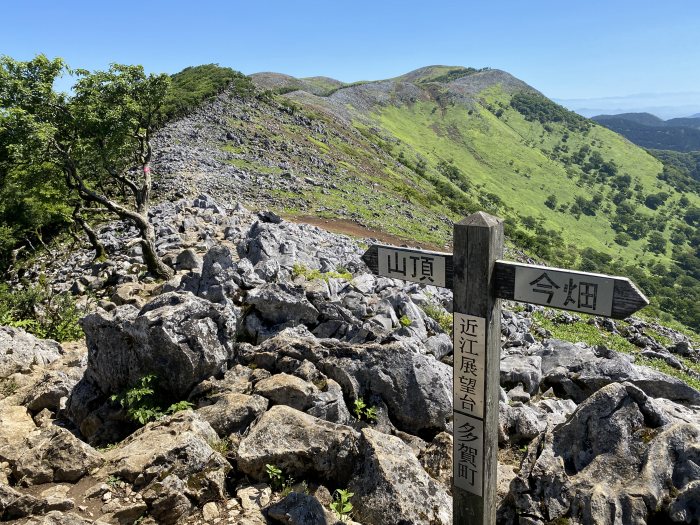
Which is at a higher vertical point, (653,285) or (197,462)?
(197,462)

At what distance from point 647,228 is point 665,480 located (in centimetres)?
15227

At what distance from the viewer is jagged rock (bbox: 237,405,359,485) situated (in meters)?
6.58

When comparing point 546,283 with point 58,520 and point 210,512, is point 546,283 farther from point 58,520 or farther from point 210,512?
point 58,520

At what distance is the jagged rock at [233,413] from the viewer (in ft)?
24.7

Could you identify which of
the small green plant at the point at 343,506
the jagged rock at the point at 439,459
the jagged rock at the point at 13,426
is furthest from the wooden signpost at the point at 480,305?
the jagged rock at the point at 13,426

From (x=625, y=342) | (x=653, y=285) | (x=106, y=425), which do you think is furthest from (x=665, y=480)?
(x=653, y=285)

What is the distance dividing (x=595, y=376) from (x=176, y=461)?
9111 millimetres

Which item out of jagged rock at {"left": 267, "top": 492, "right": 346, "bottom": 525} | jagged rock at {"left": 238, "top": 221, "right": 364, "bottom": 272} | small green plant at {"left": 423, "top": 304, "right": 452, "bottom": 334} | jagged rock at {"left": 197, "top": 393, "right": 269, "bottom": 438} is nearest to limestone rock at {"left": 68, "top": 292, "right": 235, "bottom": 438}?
jagged rock at {"left": 197, "top": 393, "right": 269, "bottom": 438}

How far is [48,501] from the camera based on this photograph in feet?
19.0

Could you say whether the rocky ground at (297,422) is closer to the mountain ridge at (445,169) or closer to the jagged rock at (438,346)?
the jagged rock at (438,346)

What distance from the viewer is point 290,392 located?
7992 millimetres

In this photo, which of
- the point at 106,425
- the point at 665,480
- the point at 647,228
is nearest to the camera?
the point at 665,480

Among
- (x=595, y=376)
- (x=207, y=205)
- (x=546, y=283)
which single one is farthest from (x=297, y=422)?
(x=207, y=205)

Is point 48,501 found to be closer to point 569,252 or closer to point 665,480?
point 665,480
